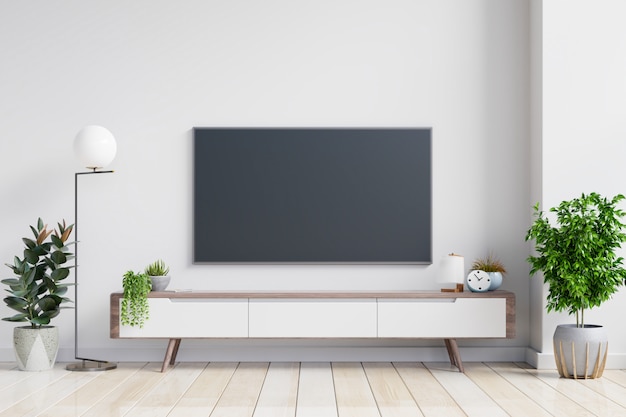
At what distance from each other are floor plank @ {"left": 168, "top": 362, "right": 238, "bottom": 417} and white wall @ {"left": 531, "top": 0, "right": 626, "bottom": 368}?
2060 millimetres

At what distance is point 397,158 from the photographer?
535 centimetres

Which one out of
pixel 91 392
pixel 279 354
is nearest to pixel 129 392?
pixel 91 392

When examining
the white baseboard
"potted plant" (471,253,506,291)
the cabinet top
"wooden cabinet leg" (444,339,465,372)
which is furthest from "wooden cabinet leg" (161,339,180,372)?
"potted plant" (471,253,506,291)

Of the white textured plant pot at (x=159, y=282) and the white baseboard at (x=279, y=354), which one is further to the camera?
the white baseboard at (x=279, y=354)

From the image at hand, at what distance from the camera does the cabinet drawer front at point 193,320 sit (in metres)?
4.95

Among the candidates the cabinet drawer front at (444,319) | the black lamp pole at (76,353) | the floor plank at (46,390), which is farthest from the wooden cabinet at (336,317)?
the floor plank at (46,390)

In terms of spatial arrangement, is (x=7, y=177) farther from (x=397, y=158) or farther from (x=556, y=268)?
(x=556, y=268)

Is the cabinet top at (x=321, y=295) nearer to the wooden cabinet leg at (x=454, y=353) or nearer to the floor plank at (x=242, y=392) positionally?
the wooden cabinet leg at (x=454, y=353)

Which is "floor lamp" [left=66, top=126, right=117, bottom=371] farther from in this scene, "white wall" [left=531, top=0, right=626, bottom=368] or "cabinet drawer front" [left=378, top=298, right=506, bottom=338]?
"white wall" [left=531, top=0, right=626, bottom=368]

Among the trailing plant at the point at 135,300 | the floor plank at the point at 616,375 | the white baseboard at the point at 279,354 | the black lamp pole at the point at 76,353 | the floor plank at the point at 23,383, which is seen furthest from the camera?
the white baseboard at the point at 279,354

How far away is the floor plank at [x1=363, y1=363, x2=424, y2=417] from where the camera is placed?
3.83 meters

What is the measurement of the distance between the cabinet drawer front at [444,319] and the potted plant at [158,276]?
139cm

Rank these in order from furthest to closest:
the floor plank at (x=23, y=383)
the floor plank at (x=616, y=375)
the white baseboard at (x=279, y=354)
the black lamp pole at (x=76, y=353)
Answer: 1. the white baseboard at (x=279, y=354)
2. the black lamp pole at (x=76, y=353)
3. the floor plank at (x=616, y=375)
4. the floor plank at (x=23, y=383)

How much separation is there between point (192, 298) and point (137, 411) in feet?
3.99
